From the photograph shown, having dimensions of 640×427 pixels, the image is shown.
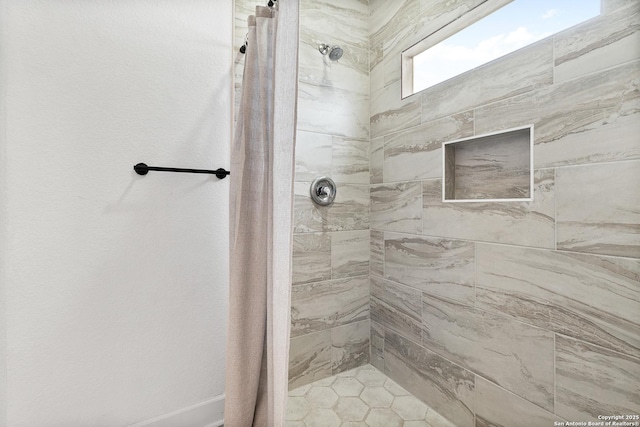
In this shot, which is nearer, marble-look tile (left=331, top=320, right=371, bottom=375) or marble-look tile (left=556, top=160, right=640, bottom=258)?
marble-look tile (left=556, top=160, right=640, bottom=258)

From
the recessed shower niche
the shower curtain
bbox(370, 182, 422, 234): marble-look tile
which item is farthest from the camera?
bbox(370, 182, 422, 234): marble-look tile

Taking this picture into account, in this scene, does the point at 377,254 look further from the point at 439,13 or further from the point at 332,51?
the point at 439,13

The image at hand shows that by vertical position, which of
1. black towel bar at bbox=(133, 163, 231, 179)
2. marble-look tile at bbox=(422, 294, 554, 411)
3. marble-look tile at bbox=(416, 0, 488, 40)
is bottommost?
marble-look tile at bbox=(422, 294, 554, 411)

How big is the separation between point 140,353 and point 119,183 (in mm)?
727

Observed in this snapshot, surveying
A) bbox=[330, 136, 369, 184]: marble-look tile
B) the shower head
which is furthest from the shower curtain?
bbox=[330, 136, 369, 184]: marble-look tile

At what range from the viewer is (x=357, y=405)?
4.91 ft

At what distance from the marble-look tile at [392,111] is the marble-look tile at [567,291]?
0.75 metres

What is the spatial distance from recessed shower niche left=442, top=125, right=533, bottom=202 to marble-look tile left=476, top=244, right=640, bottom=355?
0.79 feet

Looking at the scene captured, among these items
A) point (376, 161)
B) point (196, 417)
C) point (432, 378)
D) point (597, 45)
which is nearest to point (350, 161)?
point (376, 161)

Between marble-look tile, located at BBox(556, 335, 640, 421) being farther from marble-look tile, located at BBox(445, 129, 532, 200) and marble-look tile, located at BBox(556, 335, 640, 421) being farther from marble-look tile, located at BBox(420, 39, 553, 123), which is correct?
marble-look tile, located at BBox(420, 39, 553, 123)

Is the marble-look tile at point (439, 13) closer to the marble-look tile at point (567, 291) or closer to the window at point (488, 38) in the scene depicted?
the window at point (488, 38)

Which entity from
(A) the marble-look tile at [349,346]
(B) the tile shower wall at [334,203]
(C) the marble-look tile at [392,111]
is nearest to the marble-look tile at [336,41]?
(B) the tile shower wall at [334,203]

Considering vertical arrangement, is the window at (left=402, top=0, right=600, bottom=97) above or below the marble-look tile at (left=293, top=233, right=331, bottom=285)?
above

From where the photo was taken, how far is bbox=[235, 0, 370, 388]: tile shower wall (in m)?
1.65
